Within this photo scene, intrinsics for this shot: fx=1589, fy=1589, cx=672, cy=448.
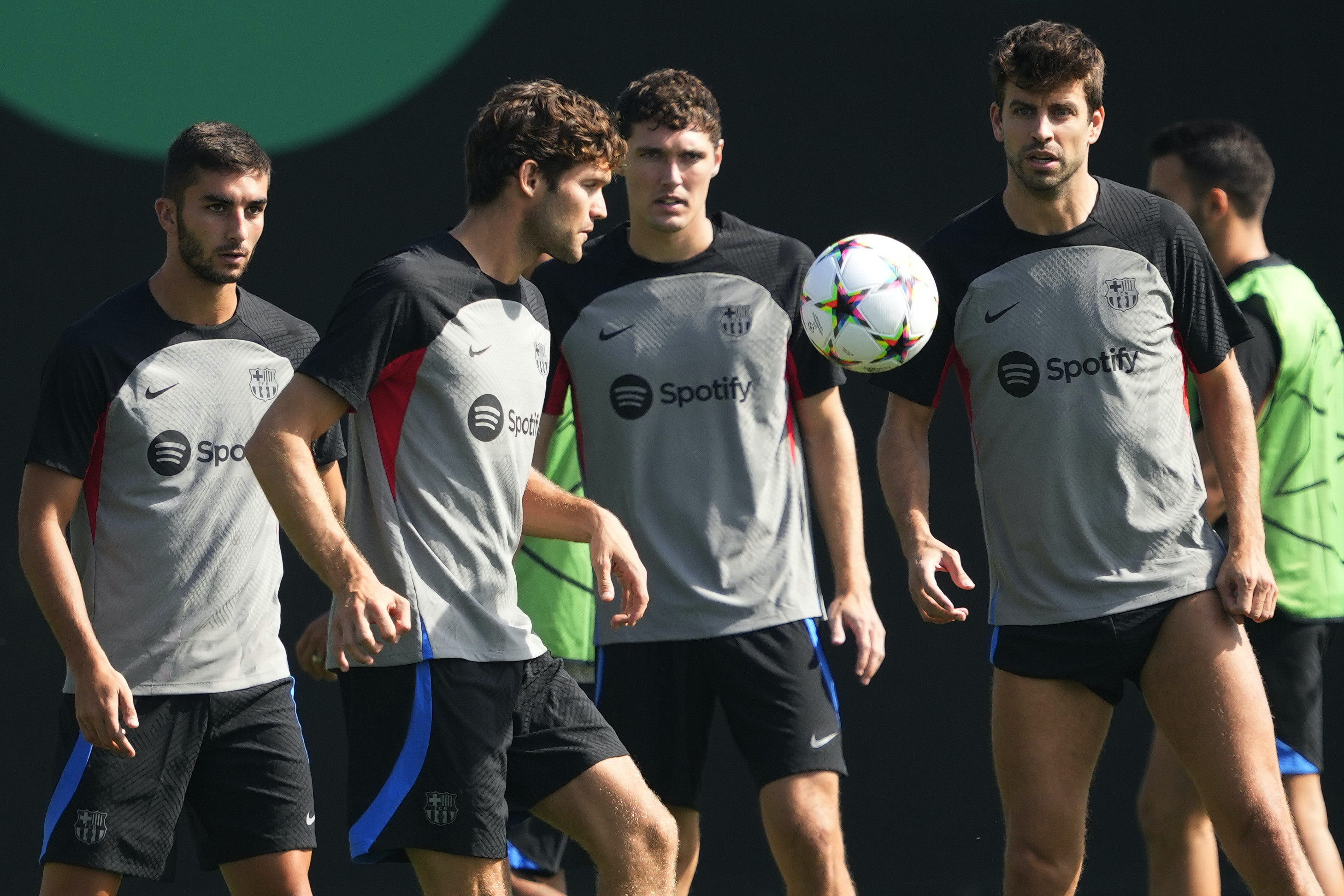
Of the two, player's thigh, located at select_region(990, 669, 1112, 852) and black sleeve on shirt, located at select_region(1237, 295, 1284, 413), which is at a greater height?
black sleeve on shirt, located at select_region(1237, 295, 1284, 413)

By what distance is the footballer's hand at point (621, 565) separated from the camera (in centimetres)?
312

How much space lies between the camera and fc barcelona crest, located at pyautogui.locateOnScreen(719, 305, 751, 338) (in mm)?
3939

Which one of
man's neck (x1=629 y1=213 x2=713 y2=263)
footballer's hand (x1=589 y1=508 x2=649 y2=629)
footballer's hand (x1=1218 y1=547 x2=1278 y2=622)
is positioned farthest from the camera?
man's neck (x1=629 y1=213 x2=713 y2=263)

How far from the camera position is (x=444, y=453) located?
304cm

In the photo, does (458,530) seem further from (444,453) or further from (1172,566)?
(1172,566)

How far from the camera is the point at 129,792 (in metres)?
3.38

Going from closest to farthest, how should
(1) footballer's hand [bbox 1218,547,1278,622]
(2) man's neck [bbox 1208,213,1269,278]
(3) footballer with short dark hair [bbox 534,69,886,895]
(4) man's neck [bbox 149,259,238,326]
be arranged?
(1) footballer's hand [bbox 1218,547,1278,622] < (4) man's neck [bbox 149,259,238,326] < (3) footballer with short dark hair [bbox 534,69,886,895] < (2) man's neck [bbox 1208,213,1269,278]

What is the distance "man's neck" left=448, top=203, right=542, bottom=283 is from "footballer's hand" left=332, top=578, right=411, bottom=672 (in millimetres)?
758

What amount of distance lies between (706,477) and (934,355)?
65cm

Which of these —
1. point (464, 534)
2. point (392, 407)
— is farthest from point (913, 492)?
point (392, 407)

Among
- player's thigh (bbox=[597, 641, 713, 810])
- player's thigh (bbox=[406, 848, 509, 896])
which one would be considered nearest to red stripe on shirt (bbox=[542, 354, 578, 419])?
player's thigh (bbox=[597, 641, 713, 810])

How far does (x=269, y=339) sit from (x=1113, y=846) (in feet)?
10.8

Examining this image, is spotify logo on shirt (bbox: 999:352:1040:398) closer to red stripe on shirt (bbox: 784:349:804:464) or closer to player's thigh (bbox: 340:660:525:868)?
red stripe on shirt (bbox: 784:349:804:464)

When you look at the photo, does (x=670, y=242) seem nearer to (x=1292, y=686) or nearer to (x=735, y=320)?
(x=735, y=320)
